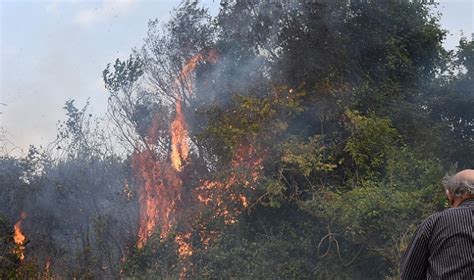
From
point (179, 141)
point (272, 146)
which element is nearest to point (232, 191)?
point (272, 146)

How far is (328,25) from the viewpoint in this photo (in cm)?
1455

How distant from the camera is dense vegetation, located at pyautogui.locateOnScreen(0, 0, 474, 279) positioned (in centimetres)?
1185

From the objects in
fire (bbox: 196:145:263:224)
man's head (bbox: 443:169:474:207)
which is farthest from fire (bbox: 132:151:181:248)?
man's head (bbox: 443:169:474:207)

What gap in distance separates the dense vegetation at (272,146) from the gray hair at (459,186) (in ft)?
24.9

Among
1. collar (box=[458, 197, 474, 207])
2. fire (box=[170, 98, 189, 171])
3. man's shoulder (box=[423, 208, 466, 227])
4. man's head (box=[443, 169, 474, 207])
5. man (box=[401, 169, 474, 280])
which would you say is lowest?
man (box=[401, 169, 474, 280])

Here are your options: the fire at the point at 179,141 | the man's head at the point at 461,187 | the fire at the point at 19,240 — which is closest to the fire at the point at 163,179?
the fire at the point at 179,141

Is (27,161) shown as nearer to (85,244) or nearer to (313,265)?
(85,244)

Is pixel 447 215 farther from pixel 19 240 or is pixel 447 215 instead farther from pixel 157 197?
pixel 19 240

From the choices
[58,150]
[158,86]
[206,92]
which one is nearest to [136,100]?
[158,86]

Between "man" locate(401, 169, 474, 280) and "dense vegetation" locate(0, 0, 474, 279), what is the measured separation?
765 centimetres

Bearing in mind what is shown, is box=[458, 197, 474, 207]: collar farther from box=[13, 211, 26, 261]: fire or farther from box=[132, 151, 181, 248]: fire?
box=[13, 211, 26, 261]: fire

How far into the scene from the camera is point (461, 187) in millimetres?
3027

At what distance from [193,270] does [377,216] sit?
385cm

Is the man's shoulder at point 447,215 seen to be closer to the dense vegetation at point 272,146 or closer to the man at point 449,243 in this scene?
the man at point 449,243
